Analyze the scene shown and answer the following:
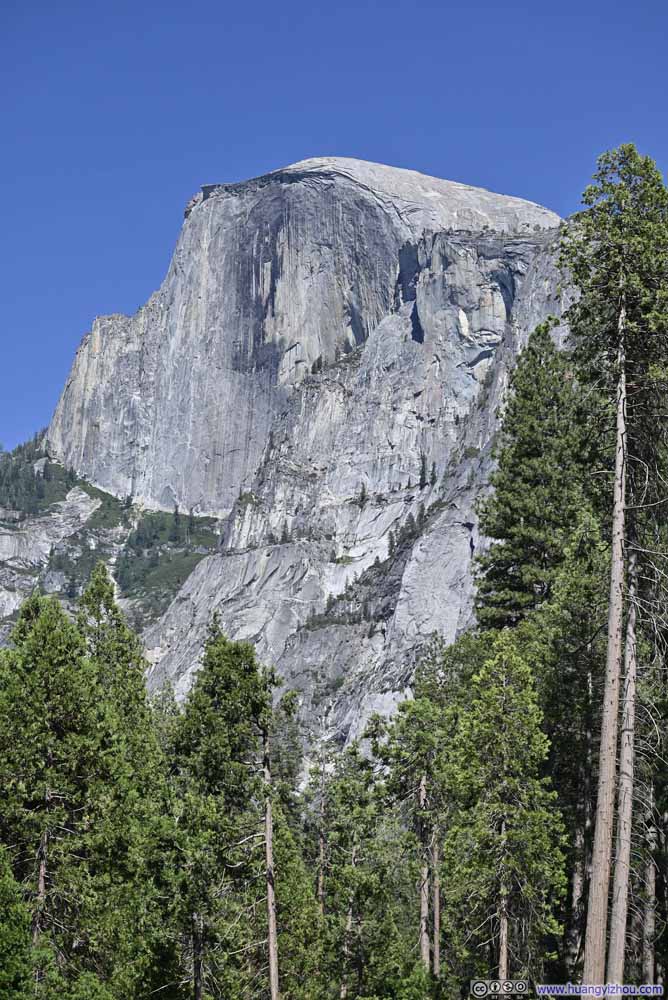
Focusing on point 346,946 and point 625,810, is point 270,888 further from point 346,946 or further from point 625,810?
point 625,810

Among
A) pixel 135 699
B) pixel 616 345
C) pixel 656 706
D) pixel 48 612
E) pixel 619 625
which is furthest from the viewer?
pixel 135 699

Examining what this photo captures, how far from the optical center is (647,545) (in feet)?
64.1

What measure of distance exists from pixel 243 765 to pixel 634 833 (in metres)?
8.14

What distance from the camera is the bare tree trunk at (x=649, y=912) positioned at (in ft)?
66.6

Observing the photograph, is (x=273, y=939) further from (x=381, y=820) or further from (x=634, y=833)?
(x=634, y=833)

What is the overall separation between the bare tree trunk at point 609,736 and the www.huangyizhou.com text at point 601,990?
0.12 meters

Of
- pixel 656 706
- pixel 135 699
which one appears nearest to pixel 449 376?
pixel 135 699

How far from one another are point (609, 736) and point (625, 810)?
109 centimetres

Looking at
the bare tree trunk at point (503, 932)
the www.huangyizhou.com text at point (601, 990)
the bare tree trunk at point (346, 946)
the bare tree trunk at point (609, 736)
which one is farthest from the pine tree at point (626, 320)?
the bare tree trunk at point (346, 946)

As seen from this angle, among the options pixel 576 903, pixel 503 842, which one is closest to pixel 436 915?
pixel 576 903

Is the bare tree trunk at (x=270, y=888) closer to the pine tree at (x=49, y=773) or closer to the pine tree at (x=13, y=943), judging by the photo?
the pine tree at (x=49, y=773)

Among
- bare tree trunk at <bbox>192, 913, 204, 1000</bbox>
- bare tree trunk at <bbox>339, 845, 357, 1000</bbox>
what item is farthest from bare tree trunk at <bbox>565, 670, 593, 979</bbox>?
bare tree trunk at <bbox>192, 913, 204, 1000</bbox>

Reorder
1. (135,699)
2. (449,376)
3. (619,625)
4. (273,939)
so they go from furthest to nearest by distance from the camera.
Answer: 1. (449,376)
2. (135,699)
3. (273,939)
4. (619,625)

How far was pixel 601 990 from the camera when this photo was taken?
51.3 feet
